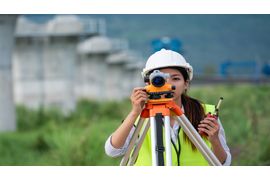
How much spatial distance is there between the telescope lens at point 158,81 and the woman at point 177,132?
7.8 inches

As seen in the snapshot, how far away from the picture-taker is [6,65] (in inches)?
712

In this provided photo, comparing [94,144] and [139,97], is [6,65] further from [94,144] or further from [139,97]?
[139,97]

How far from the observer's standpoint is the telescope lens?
3.16 metres

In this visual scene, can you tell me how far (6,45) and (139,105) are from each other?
15.3m

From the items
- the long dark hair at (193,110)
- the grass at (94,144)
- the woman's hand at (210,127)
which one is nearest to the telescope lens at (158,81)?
the woman's hand at (210,127)

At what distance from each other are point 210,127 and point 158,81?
0.42m

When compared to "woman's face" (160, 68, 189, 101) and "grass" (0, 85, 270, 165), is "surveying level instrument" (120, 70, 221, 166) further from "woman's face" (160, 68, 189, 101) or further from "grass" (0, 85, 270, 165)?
"grass" (0, 85, 270, 165)

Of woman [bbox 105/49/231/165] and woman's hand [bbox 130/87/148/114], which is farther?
woman [bbox 105/49/231/165]

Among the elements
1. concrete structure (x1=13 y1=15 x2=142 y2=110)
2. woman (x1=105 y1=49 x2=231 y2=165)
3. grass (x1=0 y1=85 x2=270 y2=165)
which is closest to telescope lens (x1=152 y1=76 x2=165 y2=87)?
woman (x1=105 y1=49 x2=231 y2=165)

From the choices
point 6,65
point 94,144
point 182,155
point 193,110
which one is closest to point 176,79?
point 193,110

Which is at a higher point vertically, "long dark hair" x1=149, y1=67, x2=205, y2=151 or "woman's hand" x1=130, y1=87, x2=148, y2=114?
"woman's hand" x1=130, y1=87, x2=148, y2=114

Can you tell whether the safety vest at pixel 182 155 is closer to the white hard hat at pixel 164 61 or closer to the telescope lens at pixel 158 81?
the white hard hat at pixel 164 61

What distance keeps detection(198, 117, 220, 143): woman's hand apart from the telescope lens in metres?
0.38
